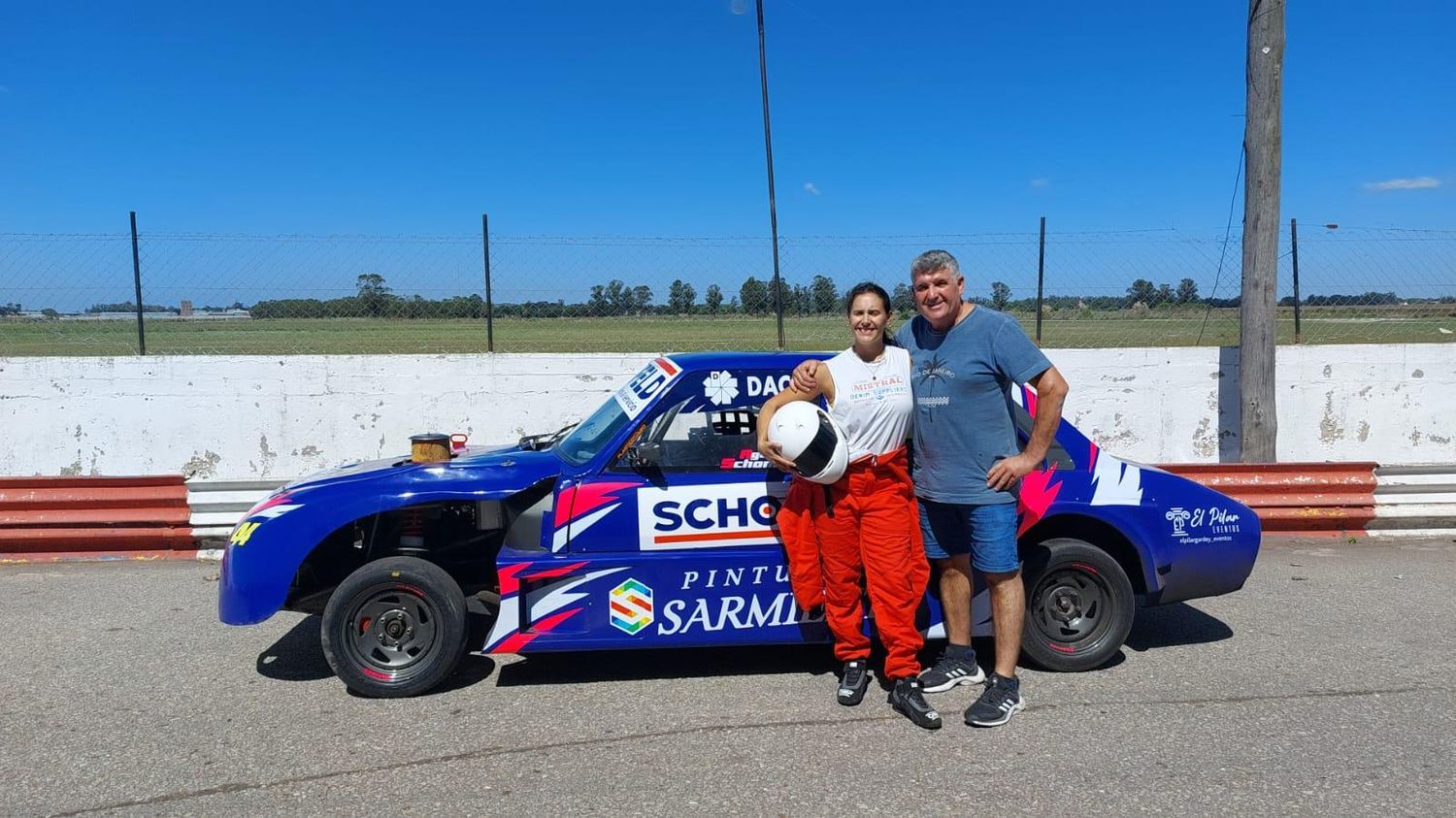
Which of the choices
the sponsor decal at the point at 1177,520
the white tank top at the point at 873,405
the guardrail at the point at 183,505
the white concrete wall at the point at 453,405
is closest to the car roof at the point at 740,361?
the white tank top at the point at 873,405

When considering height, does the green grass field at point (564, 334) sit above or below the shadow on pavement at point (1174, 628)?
above

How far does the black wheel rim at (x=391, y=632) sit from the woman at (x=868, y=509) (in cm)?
163

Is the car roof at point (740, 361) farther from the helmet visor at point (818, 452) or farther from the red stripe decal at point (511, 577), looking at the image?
the red stripe decal at point (511, 577)

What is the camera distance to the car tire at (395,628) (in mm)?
4176

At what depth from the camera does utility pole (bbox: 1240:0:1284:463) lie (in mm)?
7852

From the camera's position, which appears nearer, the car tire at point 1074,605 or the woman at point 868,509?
the woman at point 868,509

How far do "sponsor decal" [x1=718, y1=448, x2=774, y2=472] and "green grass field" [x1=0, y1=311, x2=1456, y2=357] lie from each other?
5249 mm

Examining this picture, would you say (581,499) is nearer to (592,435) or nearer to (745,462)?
(592,435)

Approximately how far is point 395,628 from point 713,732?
1514mm

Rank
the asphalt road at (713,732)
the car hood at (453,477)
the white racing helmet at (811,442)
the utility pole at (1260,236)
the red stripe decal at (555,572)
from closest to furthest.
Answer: the asphalt road at (713,732), the white racing helmet at (811,442), the red stripe decal at (555,572), the car hood at (453,477), the utility pole at (1260,236)

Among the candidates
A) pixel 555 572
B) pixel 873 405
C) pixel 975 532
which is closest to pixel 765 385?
pixel 873 405

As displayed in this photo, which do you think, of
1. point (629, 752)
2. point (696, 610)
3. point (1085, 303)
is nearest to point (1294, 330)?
point (1085, 303)

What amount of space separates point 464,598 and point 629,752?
3.68 feet

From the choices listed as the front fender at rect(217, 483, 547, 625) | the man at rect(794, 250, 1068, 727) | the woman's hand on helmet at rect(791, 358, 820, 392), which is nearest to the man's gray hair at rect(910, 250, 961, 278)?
the man at rect(794, 250, 1068, 727)
